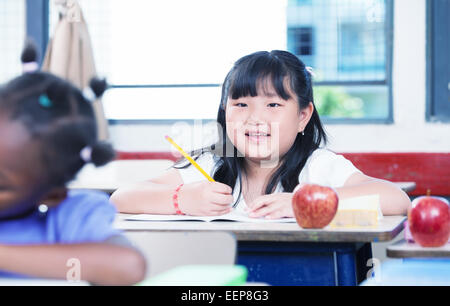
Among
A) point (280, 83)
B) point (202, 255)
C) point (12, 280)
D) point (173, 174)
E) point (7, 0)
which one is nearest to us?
point (12, 280)

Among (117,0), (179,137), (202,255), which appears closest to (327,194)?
(202,255)

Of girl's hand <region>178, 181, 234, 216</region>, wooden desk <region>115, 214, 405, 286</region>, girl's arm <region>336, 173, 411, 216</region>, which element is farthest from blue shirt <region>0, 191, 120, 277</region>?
girl's arm <region>336, 173, 411, 216</region>

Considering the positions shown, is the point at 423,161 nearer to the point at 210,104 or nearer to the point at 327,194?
the point at 210,104

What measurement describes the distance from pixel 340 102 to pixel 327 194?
36.6ft

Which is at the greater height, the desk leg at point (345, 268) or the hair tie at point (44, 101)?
the hair tie at point (44, 101)

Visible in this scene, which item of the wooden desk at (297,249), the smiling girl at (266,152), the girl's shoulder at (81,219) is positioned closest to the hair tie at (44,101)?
the girl's shoulder at (81,219)

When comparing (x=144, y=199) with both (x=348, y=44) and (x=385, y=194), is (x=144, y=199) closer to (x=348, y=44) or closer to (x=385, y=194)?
(x=385, y=194)

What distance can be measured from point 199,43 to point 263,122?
2.16 metres

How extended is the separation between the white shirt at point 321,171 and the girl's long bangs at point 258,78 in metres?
0.21

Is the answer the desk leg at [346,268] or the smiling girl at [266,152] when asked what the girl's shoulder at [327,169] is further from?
the desk leg at [346,268]

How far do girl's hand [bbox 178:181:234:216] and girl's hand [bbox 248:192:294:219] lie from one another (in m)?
0.08

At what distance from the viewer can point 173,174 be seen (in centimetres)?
185

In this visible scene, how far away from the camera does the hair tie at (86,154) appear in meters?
0.73

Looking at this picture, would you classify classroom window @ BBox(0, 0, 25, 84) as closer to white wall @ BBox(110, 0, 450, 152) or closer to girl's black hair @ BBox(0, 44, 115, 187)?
white wall @ BBox(110, 0, 450, 152)
